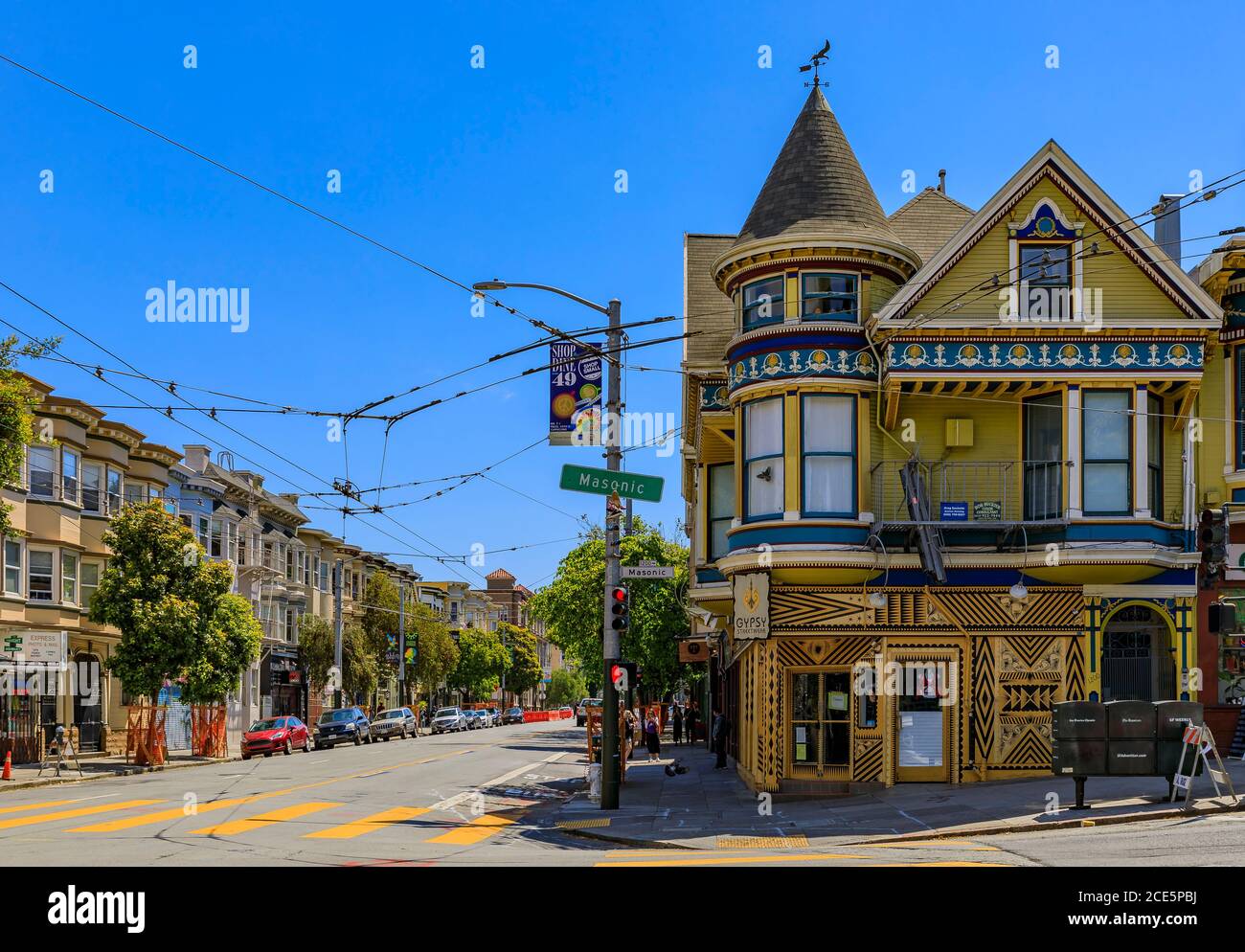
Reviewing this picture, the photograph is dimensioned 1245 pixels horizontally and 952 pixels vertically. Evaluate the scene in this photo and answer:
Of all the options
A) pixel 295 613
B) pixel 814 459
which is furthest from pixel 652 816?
pixel 295 613

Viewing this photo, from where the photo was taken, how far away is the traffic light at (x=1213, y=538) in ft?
80.0

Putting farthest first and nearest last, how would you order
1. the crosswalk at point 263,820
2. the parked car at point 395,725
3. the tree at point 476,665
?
the tree at point 476,665
the parked car at point 395,725
the crosswalk at point 263,820

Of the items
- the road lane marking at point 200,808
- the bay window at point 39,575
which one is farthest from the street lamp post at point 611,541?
the bay window at point 39,575

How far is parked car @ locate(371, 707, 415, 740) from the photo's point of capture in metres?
63.1

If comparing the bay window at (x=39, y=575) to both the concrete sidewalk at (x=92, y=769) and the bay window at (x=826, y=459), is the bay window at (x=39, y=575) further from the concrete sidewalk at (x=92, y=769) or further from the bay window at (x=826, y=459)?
the bay window at (x=826, y=459)

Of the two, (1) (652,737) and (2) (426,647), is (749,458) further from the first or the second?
(2) (426,647)

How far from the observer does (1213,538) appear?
80.3ft

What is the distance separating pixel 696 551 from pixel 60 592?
23.3 metres

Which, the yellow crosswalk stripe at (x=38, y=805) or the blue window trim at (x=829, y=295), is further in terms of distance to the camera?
the blue window trim at (x=829, y=295)

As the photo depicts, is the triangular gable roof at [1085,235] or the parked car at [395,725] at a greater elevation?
the triangular gable roof at [1085,235]

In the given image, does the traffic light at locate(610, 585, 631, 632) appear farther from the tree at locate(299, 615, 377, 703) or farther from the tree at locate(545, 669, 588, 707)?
the tree at locate(545, 669, 588, 707)

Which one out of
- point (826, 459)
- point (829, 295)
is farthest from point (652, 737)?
point (829, 295)

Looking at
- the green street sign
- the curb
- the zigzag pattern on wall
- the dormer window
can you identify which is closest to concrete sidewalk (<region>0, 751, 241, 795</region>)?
the curb

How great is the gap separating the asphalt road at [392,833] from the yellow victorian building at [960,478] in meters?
6.34
